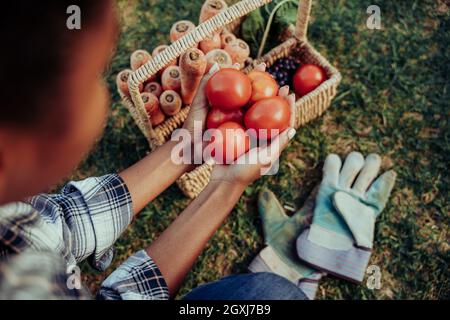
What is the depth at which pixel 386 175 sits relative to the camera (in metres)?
2.52

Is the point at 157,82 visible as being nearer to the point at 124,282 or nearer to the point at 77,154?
the point at 124,282

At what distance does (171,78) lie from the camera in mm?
2234

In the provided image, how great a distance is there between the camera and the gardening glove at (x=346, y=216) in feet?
7.56

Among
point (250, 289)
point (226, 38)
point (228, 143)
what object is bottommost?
point (250, 289)

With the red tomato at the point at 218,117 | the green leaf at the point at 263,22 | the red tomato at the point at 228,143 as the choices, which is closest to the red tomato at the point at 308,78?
the green leaf at the point at 263,22

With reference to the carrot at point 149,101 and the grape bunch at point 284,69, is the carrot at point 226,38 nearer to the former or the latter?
the grape bunch at point 284,69

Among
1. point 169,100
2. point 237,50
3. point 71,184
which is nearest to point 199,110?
point 169,100

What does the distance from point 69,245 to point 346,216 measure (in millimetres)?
1446

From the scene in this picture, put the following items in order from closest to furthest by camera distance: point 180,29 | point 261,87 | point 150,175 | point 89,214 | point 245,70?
point 89,214
point 150,175
point 261,87
point 180,29
point 245,70

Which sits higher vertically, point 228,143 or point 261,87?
point 261,87

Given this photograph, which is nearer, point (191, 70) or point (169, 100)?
point (191, 70)

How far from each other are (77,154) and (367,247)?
Result: 5.69 feet

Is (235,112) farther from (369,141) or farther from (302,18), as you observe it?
(369,141)
